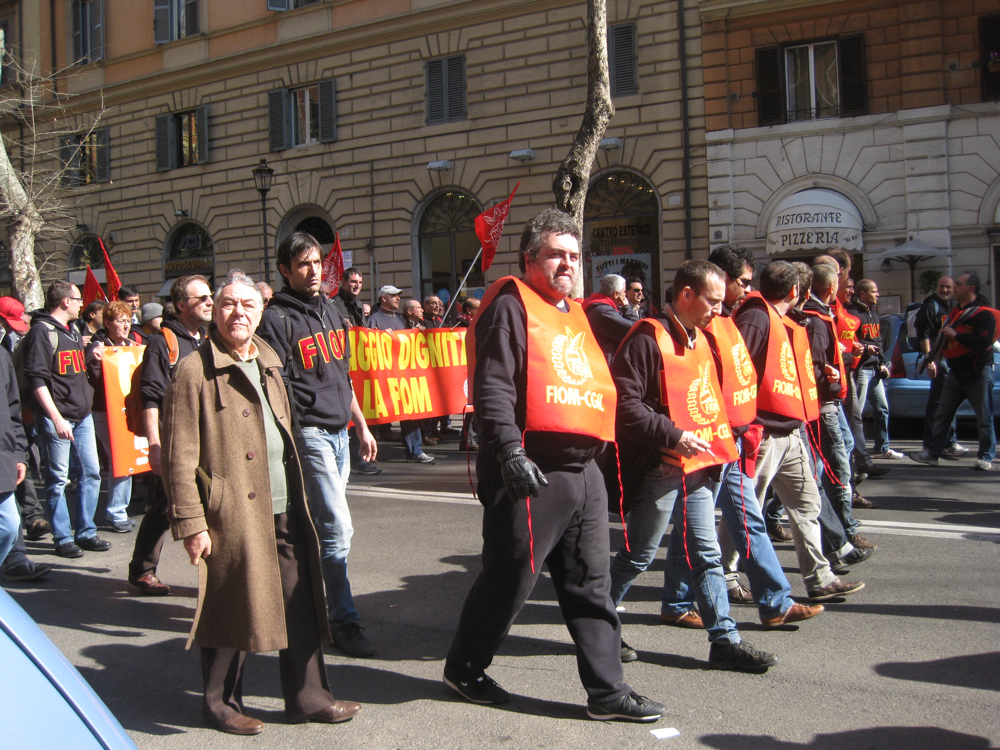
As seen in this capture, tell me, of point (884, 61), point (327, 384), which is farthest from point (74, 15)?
point (327, 384)

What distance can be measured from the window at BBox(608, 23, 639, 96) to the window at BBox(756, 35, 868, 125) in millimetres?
2587

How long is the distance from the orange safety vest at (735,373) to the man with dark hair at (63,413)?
4523 millimetres

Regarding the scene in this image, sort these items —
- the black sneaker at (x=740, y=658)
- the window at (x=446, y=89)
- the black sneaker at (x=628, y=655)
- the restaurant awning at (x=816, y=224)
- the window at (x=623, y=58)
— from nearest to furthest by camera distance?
1. the black sneaker at (x=740, y=658)
2. the black sneaker at (x=628, y=655)
3. the restaurant awning at (x=816, y=224)
4. the window at (x=623, y=58)
5. the window at (x=446, y=89)

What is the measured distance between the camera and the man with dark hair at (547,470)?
11.1 ft

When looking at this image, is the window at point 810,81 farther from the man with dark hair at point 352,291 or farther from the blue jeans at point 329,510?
the blue jeans at point 329,510

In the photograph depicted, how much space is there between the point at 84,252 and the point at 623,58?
17.7 metres

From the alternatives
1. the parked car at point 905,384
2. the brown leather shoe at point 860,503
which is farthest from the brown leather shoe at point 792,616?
the parked car at point 905,384

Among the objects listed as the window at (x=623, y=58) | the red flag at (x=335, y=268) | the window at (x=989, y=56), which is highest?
the window at (x=623, y=58)

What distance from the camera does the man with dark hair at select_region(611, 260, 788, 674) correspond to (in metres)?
3.93

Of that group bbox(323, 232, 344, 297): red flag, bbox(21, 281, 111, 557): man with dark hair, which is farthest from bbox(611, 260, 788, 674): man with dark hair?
bbox(323, 232, 344, 297): red flag

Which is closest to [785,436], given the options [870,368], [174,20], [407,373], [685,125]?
[870,368]

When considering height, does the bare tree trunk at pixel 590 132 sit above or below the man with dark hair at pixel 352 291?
above

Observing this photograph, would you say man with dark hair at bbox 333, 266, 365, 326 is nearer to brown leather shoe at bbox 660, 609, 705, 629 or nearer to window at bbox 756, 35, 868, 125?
brown leather shoe at bbox 660, 609, 705, 629

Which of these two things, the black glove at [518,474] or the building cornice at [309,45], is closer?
the black glove at [518,474]
